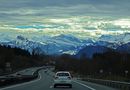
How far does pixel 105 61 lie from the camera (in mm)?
131750

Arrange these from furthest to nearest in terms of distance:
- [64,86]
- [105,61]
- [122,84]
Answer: [105,61]
[64,86]
[122,84]

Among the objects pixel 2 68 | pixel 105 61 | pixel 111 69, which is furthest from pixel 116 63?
pixel 2 68

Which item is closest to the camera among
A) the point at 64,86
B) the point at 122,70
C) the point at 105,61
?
the point at 64,86

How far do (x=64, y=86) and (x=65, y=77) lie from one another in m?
2.20

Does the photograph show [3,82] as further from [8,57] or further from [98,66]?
[8,57]

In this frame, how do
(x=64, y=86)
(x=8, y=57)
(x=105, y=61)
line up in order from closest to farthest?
(x=64, y=86)
(x=105, y=61)
(x=8, y=57)

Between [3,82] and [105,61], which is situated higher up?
[105,61]

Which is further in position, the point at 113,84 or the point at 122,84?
the point at 113,84

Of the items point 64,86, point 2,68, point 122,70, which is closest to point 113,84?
point 64,86

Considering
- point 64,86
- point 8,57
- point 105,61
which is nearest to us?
point 64,86

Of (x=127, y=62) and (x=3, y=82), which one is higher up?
(x=127, y=62)

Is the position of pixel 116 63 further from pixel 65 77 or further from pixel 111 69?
pixel 65 77

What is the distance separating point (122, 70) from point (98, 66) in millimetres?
24738

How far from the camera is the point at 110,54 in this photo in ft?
437
